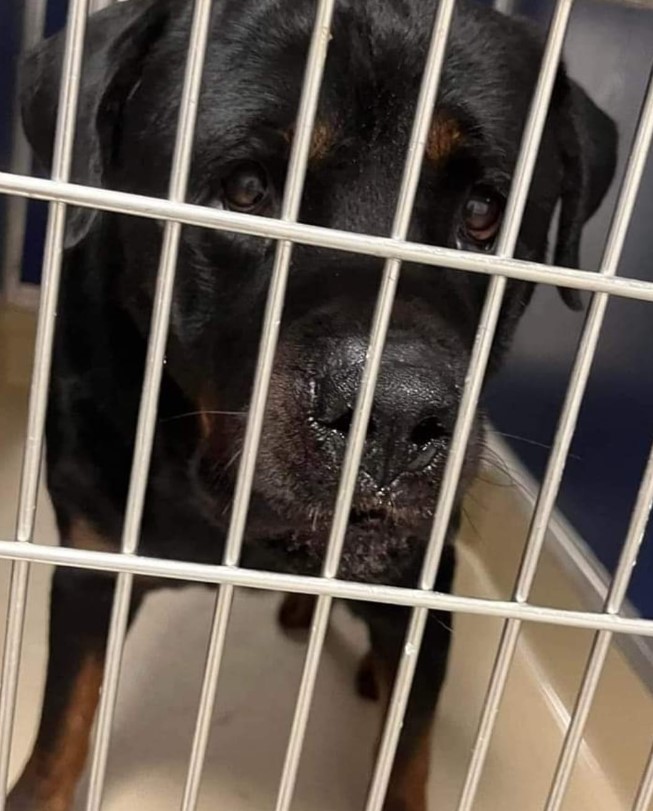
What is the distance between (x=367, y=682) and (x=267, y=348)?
86cm

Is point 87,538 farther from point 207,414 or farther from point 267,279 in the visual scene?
point 267,279

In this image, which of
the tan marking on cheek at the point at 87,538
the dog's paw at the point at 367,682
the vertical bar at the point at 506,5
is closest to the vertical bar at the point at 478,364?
the tan marking on cheek at the point at 87,538

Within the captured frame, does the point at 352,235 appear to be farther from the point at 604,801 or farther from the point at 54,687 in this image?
the point at 604,801

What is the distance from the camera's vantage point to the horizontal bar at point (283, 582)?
71cm

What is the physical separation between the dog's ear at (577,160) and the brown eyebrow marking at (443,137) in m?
0.20

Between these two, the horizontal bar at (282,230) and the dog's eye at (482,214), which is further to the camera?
the dog's eye at (482,214)

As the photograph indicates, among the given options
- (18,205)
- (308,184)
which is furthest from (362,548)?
(18,205)

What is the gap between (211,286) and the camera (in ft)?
3.38

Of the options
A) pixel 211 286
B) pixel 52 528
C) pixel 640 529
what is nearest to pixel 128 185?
pixel 211 286

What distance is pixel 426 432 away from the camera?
31.1 inches

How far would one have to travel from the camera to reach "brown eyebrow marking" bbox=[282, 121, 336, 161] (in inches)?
38.5

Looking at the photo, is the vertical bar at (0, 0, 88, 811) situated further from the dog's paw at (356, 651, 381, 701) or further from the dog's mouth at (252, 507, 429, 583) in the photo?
the dog's paw at (356, 651, 381, 701)

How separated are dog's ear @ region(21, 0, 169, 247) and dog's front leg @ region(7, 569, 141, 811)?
14.4 inches

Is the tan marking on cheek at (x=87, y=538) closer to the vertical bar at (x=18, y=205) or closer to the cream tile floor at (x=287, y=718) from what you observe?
the cream tile floor at (x=287, y=718)
